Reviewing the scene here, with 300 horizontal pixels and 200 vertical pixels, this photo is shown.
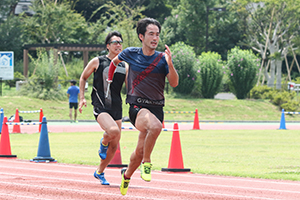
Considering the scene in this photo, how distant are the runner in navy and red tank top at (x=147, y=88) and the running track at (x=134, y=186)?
0.90 m

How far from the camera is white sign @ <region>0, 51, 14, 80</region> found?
34.0 m

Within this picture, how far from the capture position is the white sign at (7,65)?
112ft

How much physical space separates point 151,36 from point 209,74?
32776 mm

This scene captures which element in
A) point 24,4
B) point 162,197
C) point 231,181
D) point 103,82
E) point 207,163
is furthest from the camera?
point 24,4

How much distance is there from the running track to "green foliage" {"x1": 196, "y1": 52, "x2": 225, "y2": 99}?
29.1 m

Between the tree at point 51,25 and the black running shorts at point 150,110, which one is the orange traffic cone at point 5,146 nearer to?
the black running shorts at point 150,110

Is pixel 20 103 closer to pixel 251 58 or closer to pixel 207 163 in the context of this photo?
pixel 251 58

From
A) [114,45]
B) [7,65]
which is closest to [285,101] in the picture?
[7,65]

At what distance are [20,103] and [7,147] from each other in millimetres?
19337

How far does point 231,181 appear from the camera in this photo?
875 centimetres

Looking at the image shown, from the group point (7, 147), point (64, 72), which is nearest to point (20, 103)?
point (64, 72)

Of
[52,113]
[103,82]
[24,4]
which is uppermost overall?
[24,4]

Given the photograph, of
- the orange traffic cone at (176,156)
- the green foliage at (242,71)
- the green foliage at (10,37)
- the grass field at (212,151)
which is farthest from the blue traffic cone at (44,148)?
the green foliage at (10,37)

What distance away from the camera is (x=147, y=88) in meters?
6.30
